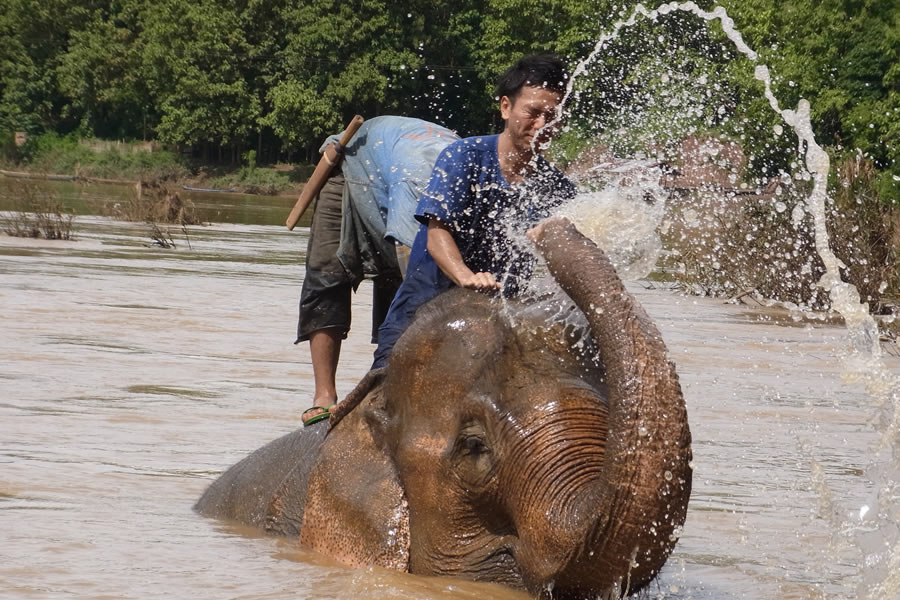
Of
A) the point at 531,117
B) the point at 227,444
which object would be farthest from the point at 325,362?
the point at 531,117

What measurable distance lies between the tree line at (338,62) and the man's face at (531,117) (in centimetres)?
2888

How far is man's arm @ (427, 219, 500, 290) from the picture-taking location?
404 centimetres

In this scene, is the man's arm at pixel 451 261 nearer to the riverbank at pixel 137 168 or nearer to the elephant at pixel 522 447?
the elephant at pixel 522 447

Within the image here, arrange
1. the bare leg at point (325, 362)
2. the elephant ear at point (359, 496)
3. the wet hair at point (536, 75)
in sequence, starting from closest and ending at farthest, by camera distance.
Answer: the elephant ear at point (359, 496) → the wet hair at point (536, 75) → the bare leg at point (325, 362)

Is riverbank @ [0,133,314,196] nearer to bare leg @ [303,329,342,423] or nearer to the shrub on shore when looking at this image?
the shrub on shore

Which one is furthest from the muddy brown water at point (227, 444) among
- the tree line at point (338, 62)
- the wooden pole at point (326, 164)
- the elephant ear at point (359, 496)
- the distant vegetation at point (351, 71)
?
the tree line at point (338, 62)

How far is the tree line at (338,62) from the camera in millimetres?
41625

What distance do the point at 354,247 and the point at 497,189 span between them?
4.57 ft

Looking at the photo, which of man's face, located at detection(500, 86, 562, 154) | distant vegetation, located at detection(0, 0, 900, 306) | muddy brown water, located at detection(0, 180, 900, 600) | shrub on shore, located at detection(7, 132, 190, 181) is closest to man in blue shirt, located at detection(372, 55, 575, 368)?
man's face, located at detection(500, 86, 562, 154)

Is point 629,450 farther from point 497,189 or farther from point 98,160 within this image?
point 98,160

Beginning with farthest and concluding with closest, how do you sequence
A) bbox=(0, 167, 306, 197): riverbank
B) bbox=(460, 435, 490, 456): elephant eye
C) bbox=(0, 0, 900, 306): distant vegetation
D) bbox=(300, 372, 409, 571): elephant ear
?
bbox=(0, 167, 306, 197): riverbank, bbox=(0, 0, 900, 306): distant vegetation, bbox=(300, 372, 409, 571): elephant ear, bbox=(460, 435, 490, 456): elephant eye

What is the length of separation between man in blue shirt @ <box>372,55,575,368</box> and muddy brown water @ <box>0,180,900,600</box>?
2.76 feet

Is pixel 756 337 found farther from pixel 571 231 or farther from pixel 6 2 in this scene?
pixel 6 2

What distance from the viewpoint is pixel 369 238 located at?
5719 millimetres
